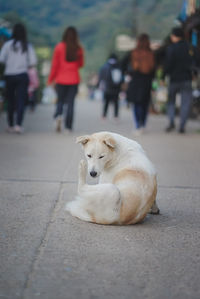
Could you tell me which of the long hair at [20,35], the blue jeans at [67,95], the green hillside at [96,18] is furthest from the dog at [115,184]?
the green hillside at [96,18]

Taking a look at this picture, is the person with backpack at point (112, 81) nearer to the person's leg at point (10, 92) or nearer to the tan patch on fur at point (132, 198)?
the person's leg at point (10, 92)

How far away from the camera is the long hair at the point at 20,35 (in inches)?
413

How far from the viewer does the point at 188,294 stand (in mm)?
2863

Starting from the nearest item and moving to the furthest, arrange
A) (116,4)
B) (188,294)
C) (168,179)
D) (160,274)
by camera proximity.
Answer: (188,294)
(160,274)
(168,179)
(116,4)

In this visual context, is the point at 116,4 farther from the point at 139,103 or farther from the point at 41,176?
Result: the point at 41,176

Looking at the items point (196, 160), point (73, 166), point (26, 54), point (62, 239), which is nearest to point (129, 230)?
point (62, 239)

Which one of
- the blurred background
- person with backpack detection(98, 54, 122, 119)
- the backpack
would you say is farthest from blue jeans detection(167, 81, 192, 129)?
person with backpack detection(98, 54, 122, 119)

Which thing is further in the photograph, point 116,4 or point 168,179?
point 116,4

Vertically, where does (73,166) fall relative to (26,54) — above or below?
below

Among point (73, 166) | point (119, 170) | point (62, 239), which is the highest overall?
point (119, 170)

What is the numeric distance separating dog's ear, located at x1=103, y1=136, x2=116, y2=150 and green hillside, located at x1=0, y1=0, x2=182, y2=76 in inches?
849

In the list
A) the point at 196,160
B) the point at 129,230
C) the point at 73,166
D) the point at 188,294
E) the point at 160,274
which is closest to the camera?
the point at 188,294

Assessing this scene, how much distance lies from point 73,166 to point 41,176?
901mm

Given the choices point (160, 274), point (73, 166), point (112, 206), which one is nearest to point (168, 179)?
point (73, 166)
